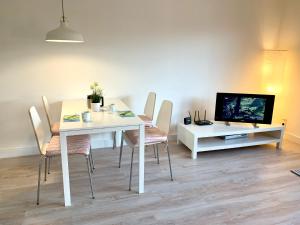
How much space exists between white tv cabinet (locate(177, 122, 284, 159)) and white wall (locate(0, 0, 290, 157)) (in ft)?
1.51

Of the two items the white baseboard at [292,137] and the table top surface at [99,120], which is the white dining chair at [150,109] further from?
the white baseboard at [292,137]

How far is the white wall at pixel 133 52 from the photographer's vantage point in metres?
3.10

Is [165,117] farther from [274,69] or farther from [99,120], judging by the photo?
[274,69]

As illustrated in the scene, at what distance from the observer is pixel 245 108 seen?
3625 millimetres

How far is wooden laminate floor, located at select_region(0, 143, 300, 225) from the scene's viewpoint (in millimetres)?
2119

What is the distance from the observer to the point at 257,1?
3.87 m

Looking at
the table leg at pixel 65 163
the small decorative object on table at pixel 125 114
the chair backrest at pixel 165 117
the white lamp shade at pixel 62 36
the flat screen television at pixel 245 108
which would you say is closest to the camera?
the table leg at pixel 65 163

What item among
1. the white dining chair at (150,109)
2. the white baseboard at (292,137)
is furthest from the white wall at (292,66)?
the white dining chair at (150,109)

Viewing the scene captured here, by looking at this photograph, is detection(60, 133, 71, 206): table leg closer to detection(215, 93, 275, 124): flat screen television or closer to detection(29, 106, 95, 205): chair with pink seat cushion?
detection(29, 106, 95, 205): chair with pink seat cushion

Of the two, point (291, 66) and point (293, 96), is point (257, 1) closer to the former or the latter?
point (291, 66)

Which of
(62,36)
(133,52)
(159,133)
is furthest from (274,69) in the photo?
(62,36)

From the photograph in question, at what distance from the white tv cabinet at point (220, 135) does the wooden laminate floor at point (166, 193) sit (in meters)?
0.17

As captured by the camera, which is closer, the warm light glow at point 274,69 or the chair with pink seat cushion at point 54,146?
the chair with pink seat cushion at point 54,146

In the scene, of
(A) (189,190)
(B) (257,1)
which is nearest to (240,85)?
(B) (257,1)
